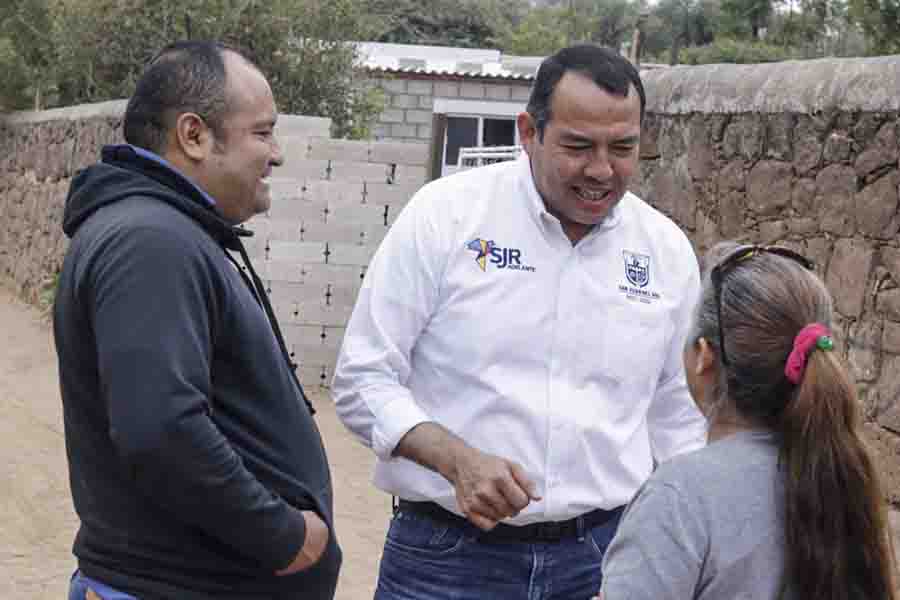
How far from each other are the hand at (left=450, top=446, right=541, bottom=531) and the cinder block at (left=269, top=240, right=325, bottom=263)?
854 cm

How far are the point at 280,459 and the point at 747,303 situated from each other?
90 centimetres

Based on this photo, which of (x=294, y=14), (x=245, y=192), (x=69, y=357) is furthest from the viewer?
(x=294, y=14)

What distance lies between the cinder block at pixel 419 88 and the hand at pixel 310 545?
2065 centimetres

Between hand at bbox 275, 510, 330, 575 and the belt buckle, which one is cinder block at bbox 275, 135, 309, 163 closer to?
the belt buckle

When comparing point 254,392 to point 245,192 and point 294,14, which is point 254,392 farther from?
point 294,14

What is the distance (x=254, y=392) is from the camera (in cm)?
266

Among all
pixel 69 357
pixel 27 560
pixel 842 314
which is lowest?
pixel 27 560

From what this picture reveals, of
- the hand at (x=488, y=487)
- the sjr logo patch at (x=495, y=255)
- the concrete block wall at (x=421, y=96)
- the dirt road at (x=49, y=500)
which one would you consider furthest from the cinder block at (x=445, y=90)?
the hand at (x=488, y=487)

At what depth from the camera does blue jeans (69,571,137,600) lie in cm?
260

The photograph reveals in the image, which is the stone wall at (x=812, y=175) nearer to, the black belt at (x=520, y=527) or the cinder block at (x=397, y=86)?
the black belt at (x=520, y=527)

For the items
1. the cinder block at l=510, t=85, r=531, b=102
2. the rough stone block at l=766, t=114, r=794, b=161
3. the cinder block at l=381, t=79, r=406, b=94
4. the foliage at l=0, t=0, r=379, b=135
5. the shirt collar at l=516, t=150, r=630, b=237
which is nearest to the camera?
the shirt collar at l=516, t=150, r=630, b=237

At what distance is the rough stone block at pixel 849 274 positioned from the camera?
568 cm

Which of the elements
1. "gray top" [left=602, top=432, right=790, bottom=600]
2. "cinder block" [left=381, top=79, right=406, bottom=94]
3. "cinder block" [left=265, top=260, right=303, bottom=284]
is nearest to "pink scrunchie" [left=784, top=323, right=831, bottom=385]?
"gray top" [left=602, top=432, right=790, bottom=600]

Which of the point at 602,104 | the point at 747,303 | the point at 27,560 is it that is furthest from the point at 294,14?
the point at 747,303
